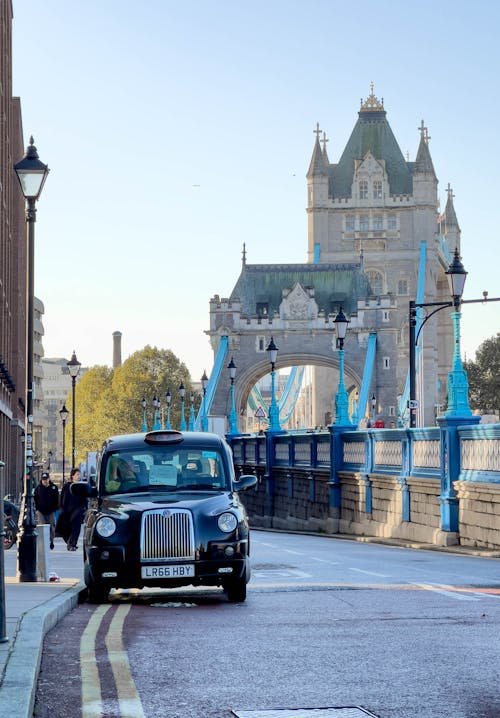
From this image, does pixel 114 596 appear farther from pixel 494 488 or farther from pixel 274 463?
pixel 274 463

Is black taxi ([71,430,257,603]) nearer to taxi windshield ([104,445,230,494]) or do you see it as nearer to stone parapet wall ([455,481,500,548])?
taxi windshield ([104,445,230,494])

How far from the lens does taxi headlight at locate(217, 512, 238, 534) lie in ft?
43.6

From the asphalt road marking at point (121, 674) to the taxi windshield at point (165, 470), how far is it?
8.62ft

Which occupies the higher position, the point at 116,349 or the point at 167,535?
the point at 116,349

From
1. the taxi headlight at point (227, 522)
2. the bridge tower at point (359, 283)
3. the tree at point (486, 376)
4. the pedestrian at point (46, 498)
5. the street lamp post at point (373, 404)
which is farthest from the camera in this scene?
the tree at point (486, 376)

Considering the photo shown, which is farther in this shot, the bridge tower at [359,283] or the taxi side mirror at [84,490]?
the bridge tower at [359,283]

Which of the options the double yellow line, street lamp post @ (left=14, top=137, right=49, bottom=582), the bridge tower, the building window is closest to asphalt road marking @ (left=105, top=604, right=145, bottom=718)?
the double yellow line

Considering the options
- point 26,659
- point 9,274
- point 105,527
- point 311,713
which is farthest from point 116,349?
point 311,713

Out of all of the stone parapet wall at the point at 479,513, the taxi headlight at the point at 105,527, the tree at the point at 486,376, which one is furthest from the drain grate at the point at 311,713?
the tree at the point at 486,376

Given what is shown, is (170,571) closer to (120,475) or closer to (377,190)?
(120,475)

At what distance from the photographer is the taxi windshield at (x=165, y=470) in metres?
14.2

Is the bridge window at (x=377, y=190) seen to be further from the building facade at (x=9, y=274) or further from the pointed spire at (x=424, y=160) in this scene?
the building facade at (x=9, y=274)

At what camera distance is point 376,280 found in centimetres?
13475

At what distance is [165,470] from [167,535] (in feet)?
4.25
